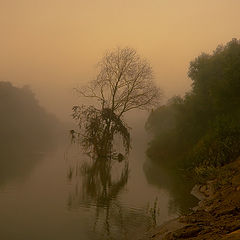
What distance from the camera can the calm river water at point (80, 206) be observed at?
27.5 ft

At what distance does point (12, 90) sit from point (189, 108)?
256 ft

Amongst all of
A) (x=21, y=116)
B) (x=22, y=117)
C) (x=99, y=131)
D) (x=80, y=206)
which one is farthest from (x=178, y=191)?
(x=22, y=117)

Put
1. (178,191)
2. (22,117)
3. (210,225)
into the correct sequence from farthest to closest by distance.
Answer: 1. (22,117)
2. (178,191)
3. (210,225)

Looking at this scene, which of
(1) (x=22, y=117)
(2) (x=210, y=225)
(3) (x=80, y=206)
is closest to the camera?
(2) (x=210, y=225)

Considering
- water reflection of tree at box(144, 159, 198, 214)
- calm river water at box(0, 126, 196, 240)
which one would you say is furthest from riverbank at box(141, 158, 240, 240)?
water reflection of tree at box(144, 159, 198, 214)

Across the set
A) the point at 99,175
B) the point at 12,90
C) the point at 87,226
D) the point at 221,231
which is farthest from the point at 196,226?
the point at 12,90

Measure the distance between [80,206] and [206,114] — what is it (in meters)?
23.0

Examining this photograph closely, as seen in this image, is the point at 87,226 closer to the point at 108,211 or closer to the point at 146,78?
the point at 108,211

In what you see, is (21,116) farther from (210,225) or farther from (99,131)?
(210,225)

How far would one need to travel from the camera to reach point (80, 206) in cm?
1124

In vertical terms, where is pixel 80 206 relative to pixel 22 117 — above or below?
below

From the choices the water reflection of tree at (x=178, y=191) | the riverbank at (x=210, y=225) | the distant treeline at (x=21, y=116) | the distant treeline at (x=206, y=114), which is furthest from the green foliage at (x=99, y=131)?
the distant treeline at (x=21, y=116)

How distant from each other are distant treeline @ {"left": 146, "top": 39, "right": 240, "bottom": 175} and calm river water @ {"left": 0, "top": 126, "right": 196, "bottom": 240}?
494cm

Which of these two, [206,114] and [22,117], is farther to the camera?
[22,117]
